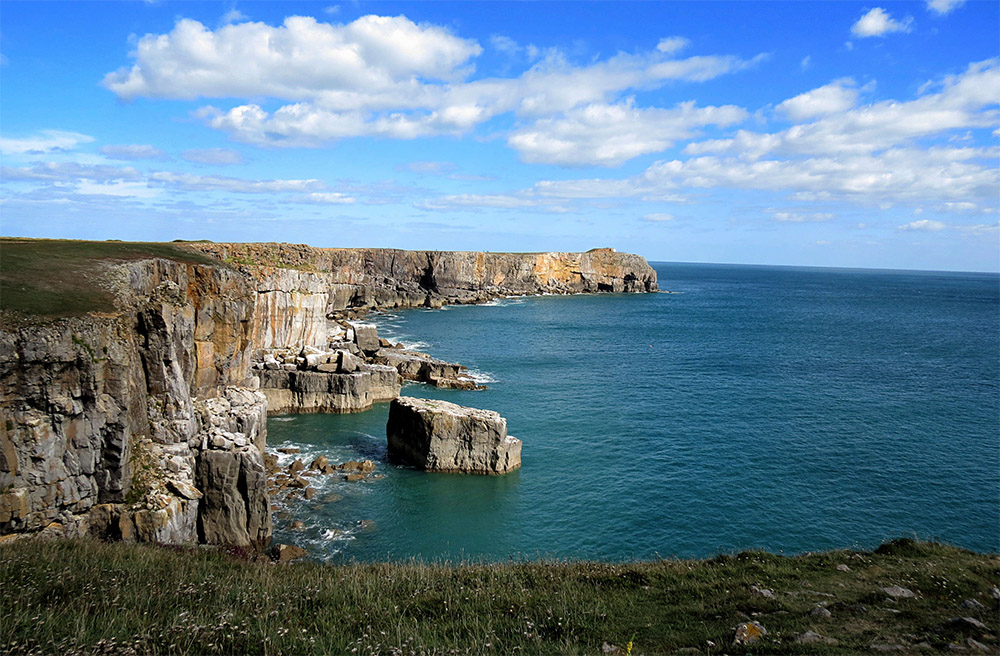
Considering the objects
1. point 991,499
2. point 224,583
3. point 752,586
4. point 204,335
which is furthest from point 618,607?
point 991,499

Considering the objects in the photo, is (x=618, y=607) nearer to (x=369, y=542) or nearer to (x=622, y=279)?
(x=369, y=542)

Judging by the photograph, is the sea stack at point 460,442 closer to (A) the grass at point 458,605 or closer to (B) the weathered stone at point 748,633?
(A) the grass at point 458,605

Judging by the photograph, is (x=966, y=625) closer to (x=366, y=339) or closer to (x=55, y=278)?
(x=55, y=278)

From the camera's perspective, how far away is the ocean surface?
81.7ft

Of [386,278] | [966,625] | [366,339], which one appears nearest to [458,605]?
[966,625]

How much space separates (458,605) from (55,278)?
19.8 m

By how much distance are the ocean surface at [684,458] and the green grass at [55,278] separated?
36.7 feet

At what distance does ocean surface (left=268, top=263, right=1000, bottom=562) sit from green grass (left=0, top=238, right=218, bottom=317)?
36.7 ft

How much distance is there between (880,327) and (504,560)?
91469 millimetres

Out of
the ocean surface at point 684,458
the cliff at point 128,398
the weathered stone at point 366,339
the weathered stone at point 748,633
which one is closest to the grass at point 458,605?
the weathered stone at point 748,633

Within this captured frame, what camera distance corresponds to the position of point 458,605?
11.4m

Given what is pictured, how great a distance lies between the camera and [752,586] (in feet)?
43.6

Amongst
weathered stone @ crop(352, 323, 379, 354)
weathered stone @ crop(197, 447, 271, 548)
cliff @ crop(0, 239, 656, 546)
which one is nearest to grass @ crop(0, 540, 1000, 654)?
cliff @ crop(0, 239, 656, 546)

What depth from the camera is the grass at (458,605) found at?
30.1 feet
